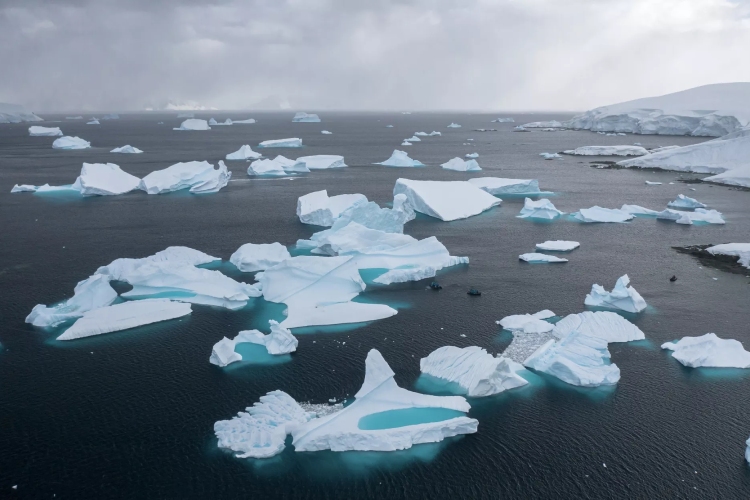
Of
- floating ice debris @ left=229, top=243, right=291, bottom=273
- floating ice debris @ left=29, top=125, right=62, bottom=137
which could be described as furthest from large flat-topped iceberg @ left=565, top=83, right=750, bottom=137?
floating ice debris @ left=29, top=125, right=62, bottom=137

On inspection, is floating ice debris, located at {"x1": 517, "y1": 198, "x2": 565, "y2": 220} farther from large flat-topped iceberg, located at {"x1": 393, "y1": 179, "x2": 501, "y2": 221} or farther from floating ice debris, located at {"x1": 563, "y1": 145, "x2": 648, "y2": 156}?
floating ice debris, located at {"x1": 563, "y1": 145, "x2": 648, "y2": 156}

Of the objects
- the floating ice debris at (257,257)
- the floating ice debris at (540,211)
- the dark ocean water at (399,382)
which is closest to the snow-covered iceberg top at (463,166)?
the floating ice debris at (540,211)

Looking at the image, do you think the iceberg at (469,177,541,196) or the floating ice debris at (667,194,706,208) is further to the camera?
the iceberg at (469,177,541,196)

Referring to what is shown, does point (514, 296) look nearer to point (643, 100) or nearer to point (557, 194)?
point (557, 194)

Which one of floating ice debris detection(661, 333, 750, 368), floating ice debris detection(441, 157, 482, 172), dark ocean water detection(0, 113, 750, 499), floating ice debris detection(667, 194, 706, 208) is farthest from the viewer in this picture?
floating ice debris detection(441, 157, 482, 172)

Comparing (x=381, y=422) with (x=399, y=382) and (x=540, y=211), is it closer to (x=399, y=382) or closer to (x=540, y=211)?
(x=399, y=382)

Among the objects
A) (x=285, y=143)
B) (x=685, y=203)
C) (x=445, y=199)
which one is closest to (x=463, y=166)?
(x=445, y=199)
